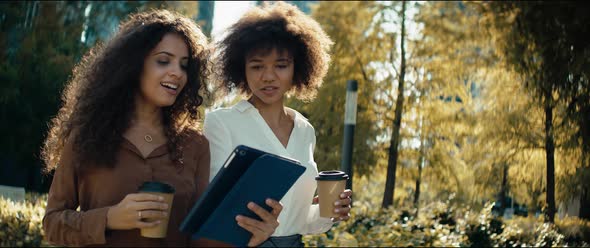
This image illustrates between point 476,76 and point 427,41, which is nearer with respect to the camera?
point 476,76

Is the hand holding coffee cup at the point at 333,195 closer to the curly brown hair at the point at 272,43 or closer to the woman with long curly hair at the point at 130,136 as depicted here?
the woman with long curly hair at the point at 130,136

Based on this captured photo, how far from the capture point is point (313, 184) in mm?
2834

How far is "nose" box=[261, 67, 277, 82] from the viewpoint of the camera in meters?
2.70

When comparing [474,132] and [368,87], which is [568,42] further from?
[368,87]

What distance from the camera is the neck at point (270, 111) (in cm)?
281

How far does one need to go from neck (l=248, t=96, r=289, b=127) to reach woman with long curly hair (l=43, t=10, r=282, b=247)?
40 centimetres

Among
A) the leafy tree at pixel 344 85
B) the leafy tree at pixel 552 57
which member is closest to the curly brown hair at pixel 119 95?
the leafy tree at pixel 552 57

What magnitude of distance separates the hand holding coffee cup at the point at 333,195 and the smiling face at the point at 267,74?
0.46 m

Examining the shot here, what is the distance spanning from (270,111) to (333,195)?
0.54m

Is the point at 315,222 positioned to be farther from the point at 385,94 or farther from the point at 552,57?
the point at 385,94

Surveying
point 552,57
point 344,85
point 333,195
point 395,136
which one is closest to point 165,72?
point 333,195

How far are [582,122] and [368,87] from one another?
10874mm

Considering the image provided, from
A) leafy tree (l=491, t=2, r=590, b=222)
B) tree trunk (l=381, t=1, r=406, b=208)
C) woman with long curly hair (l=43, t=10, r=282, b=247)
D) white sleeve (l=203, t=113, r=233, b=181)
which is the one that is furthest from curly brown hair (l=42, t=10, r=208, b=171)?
tree trunk (l=381, t=1, r=406, b=208)

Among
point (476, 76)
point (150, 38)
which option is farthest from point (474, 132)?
point (150, 38)
